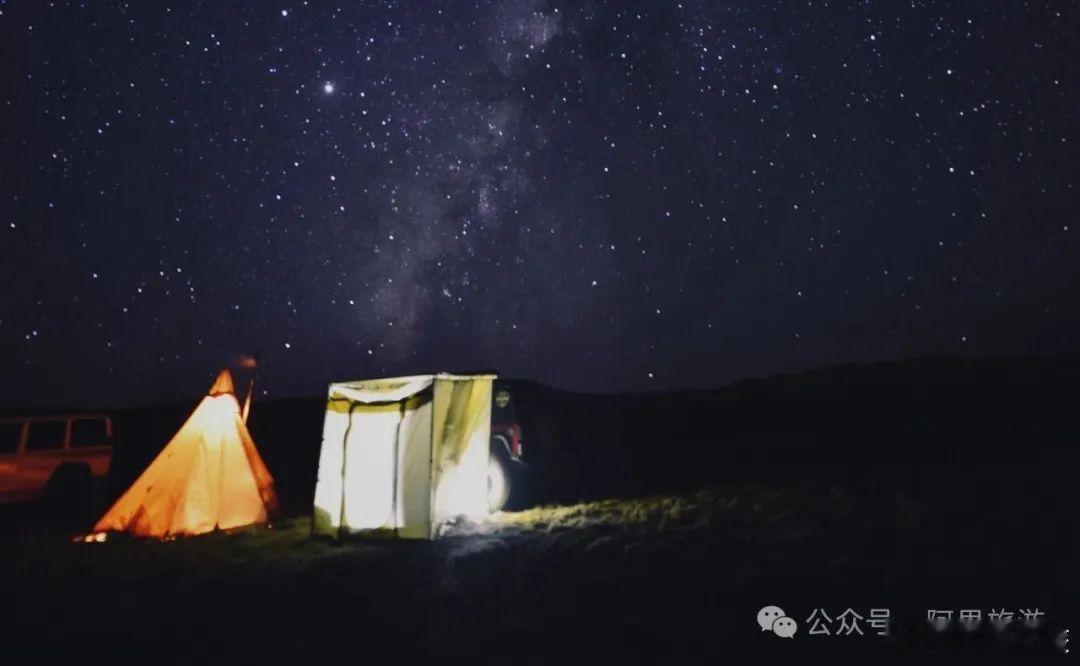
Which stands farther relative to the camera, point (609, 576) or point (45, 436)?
point (45, 436)

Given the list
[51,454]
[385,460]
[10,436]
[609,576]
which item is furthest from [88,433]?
[609,576]

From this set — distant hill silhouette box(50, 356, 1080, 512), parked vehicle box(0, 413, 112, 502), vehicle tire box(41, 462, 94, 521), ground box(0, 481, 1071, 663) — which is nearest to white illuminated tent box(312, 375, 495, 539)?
ground box(0, 481, 1071, 663)

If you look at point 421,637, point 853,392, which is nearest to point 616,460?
point 421,637

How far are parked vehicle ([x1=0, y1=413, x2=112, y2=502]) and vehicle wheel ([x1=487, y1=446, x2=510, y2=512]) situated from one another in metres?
7.64

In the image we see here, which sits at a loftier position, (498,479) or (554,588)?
(498,479)

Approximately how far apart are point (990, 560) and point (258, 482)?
1032 cm

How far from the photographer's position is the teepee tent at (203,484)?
1026 cm

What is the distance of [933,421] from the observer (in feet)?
88.3

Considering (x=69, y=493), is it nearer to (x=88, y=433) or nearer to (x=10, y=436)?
(x=88, y=433)

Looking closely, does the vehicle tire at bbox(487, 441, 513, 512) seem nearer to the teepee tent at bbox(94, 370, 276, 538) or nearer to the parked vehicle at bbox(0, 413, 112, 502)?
the teepee tent at bbox(94, 370, 276, 538)

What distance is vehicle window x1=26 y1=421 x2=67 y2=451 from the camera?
12.1 metres

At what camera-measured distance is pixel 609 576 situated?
269 inches

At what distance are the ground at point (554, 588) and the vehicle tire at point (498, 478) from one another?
1.75 meters

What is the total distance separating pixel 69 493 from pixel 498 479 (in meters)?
7.87
